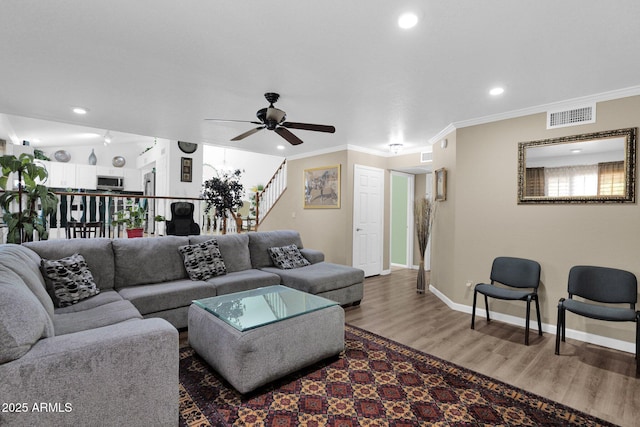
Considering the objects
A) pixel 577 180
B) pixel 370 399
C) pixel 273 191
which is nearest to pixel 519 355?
pixel 370 399

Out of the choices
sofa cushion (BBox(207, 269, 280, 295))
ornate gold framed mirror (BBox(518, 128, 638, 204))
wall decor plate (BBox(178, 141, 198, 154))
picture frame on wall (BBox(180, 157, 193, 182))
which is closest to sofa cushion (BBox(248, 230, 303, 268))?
sofa cushion (BBox(207, 269, 280, 295))

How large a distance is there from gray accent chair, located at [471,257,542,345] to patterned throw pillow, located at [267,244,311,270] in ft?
7.32

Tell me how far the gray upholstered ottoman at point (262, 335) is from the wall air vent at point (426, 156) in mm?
3813

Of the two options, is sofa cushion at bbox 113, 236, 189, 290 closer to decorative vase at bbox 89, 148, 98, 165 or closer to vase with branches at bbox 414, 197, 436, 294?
vase with branches at bbox 414, 197, 436, 294

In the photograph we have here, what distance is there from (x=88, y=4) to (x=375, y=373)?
313 cm

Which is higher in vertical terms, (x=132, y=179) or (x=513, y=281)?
(x=132, y=179)

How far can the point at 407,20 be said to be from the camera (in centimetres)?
193

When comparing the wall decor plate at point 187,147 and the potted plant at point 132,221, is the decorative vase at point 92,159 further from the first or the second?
the potted plant at point 132,221

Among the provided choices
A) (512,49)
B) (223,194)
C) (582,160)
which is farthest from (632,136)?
(223,194)

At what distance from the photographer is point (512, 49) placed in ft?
7.41

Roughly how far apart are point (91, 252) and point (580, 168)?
5.03m

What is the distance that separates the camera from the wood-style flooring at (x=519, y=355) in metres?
2.17

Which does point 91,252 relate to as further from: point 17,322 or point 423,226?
point 423,226

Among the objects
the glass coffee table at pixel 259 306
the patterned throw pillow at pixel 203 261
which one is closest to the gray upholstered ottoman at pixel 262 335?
the glass coffee table at pixel 259 306
